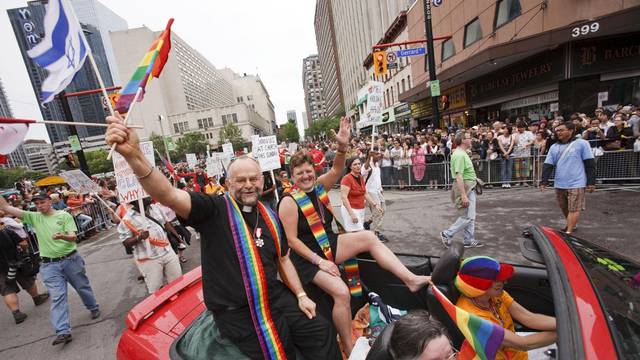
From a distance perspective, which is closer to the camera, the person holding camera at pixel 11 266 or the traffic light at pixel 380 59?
the person holding camera at pixel 11 266

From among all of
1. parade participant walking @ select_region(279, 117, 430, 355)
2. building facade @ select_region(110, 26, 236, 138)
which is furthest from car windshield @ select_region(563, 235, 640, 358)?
building facade @ select_region(110, 26, 236, 138)

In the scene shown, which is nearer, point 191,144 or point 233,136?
point 191,144

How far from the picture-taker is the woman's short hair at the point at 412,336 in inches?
50.9

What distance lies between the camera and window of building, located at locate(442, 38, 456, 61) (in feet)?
59.2

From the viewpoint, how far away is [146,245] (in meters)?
3.87

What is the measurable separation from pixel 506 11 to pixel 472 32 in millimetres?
2650

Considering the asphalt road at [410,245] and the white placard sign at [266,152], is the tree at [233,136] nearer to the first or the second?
the asphalt road at [410,245]

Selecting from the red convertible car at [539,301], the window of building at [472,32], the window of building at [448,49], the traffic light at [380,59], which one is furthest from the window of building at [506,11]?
the red convertible car at [539,301]

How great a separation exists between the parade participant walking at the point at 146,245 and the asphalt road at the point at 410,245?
0.94m

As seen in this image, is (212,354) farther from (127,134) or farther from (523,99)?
(523,99)

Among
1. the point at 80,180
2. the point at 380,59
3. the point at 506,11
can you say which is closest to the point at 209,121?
the point at 380,59

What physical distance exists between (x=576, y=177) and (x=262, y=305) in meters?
5.20

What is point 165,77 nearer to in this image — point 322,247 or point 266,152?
point 266,152

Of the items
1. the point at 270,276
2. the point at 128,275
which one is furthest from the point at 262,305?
the point at 128,275
